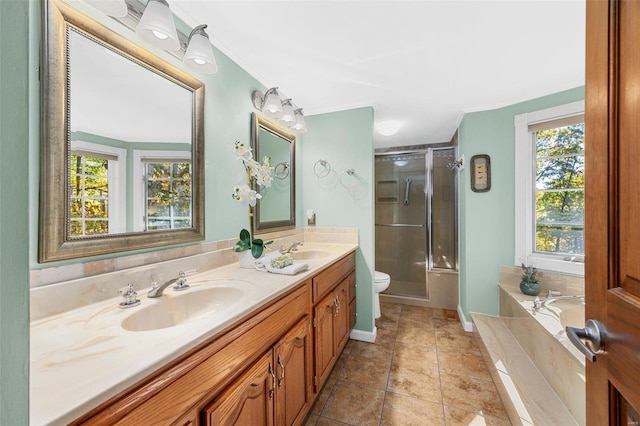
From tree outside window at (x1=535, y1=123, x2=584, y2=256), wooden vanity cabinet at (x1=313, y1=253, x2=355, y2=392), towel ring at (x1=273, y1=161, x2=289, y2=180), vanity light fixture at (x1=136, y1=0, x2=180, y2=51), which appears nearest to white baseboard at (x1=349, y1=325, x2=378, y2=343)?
wooden vanity cabinet at (x1=313, y1=253, x2=355, y2=392)

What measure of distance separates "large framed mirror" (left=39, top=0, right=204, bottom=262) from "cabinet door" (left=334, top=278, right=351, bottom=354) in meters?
1.13

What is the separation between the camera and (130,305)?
3.02ft

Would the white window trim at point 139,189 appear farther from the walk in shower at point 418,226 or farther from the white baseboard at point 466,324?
the walk in shower at point 418,226

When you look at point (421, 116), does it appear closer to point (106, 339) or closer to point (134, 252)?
point (134, 252)

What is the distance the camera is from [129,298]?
938 mm

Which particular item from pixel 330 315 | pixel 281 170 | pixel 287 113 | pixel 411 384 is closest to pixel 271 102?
pixel 287 113

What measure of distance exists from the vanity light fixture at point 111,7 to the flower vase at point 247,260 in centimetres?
118

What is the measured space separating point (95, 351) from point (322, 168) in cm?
218

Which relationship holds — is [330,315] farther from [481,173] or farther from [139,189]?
[481,173]

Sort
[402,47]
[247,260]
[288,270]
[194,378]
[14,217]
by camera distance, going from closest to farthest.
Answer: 1. [14,217]
2. [194,378]
3. [288,270]
4. [247,260]
5. [402,47]

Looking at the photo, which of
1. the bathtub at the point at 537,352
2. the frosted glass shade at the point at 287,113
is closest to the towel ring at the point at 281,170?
the frosted glass shade at the point at 287,113

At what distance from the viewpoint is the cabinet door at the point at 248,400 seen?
0.77 meters

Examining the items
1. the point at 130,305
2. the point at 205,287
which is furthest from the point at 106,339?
the point at 205,287

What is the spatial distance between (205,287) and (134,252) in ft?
1.09
